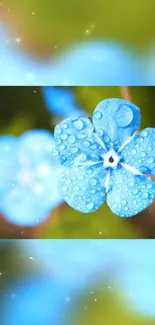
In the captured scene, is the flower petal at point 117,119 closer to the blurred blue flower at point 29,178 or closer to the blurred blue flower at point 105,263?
the blurred blue flower at point 29,178


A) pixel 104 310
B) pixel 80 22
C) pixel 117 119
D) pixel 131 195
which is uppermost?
pixel 80 22

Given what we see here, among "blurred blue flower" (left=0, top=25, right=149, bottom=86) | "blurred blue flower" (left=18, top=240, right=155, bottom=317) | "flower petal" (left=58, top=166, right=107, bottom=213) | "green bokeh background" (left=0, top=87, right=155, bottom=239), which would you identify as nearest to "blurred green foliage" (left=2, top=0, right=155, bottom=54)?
"blurred blue flower" (left=0, top=25, right=149, bottom=86)

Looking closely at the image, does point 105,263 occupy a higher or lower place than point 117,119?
lower

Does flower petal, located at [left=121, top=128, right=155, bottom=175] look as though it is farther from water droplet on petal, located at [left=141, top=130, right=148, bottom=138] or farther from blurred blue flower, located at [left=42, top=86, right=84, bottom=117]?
blurred blue flower, located at [left=42, top=86, right=84, bottom=117]

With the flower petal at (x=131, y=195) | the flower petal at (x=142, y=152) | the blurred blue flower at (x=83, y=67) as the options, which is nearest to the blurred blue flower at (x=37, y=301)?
the flower petal at (x=131, y=195)

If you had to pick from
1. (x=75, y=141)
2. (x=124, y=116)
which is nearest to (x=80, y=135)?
(x=75, y=141)

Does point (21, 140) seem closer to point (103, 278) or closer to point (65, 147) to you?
point (65, 147)

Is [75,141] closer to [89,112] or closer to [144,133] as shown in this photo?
[89,112]
